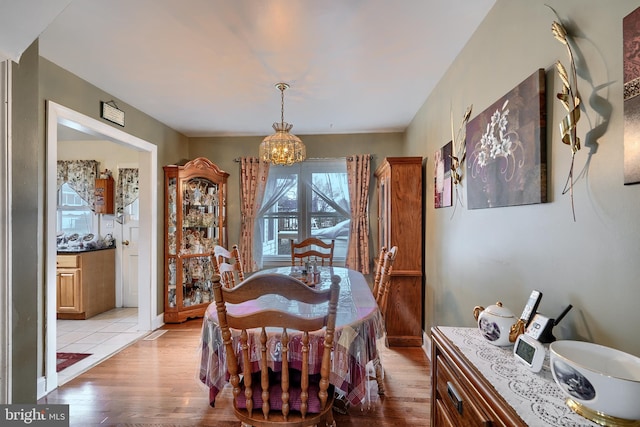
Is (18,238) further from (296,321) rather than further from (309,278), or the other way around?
(309,278)

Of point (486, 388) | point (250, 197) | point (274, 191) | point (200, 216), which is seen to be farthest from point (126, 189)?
point (486, 388)

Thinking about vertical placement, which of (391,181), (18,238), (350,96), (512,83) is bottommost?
(18,238)

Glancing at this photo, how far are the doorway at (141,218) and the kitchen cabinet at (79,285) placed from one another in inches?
37.5

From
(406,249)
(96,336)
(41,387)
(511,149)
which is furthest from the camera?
(96,336)

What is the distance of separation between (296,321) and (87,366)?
255cm

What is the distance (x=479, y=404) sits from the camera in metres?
0.79

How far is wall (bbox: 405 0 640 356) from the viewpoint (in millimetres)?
818

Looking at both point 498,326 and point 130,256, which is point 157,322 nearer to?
point 130,256

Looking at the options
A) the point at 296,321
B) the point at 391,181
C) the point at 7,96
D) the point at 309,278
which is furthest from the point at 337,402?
the point at 7,96

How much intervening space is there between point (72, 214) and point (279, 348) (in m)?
4.67

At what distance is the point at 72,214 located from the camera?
167 inches

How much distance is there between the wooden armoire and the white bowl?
212cm

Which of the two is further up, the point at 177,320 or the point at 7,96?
the point at 7,96

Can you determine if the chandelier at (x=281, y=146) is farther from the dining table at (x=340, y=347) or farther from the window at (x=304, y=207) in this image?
the window at (x=304, y=207)
